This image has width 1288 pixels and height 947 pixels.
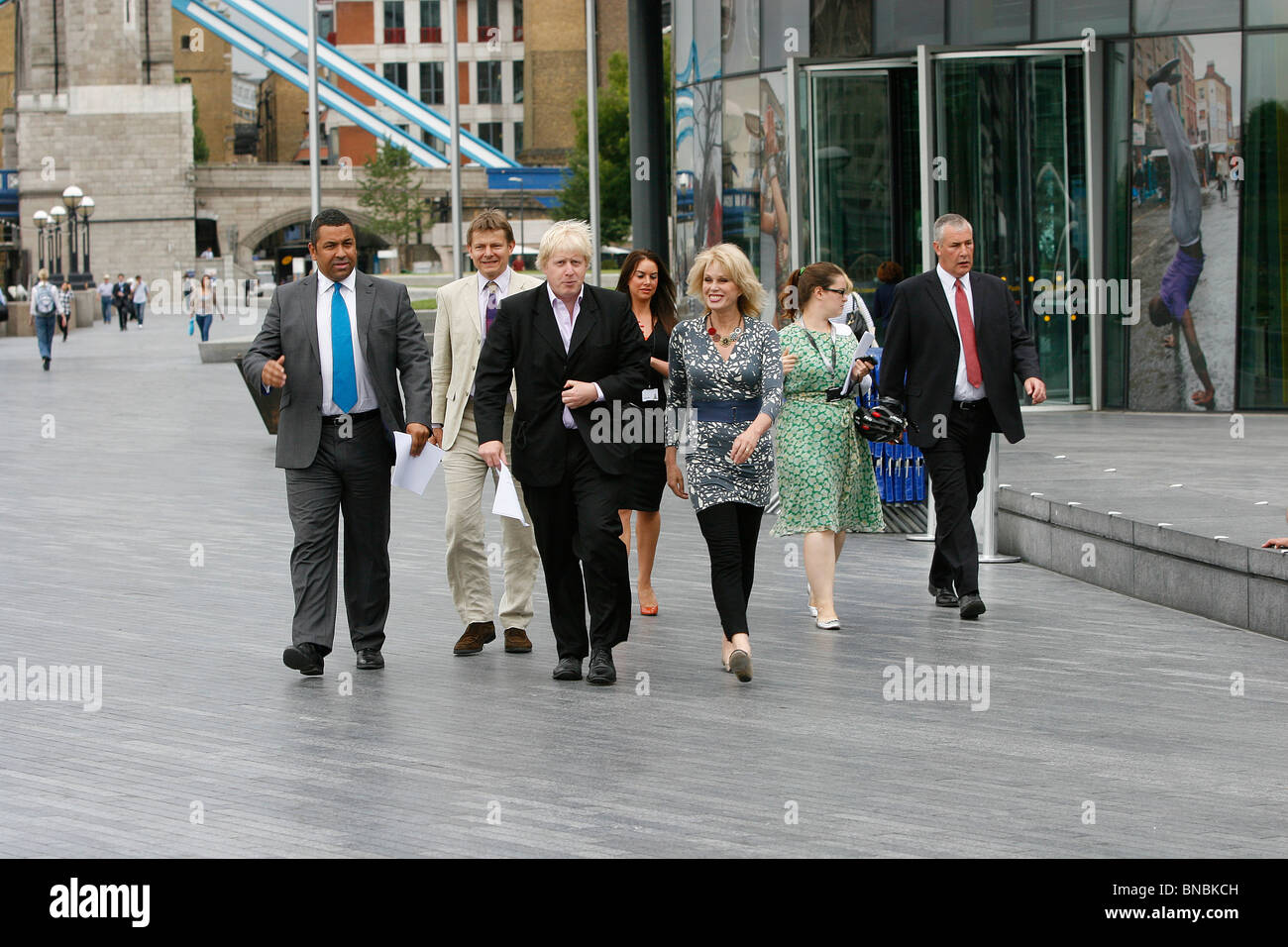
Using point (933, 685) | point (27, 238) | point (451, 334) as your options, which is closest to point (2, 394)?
point (451, 334)

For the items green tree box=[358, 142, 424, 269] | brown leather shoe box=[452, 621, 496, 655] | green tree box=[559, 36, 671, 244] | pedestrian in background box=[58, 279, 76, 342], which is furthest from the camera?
green tree box=[358, 142, 424, 269]

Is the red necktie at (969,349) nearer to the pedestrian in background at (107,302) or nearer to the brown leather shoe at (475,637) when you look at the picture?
the brown leather shoe at (475,637)

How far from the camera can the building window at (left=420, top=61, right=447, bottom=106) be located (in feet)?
348

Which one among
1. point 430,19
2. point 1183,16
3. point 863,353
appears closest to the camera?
point 863,353

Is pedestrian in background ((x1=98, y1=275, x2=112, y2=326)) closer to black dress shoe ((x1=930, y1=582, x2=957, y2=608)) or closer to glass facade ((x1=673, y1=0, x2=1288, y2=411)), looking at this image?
glass facade ((x1=673, y1=0, x2=1288, y2=411))

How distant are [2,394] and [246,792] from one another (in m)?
21.4

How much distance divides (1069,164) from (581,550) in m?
12.9

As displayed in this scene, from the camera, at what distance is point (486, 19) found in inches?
4063

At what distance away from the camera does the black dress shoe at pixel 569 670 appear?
7.45 m

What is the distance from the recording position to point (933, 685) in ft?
23.8

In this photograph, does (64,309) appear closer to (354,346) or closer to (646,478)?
(646,478)

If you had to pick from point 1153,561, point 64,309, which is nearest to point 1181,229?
point 1153,561

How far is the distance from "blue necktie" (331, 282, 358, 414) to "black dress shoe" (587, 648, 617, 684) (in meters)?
Result: 1.52

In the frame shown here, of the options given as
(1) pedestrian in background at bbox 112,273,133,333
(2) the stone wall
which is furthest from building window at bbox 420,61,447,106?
(1) pedestrian in background at bbox 112,273,133,333
